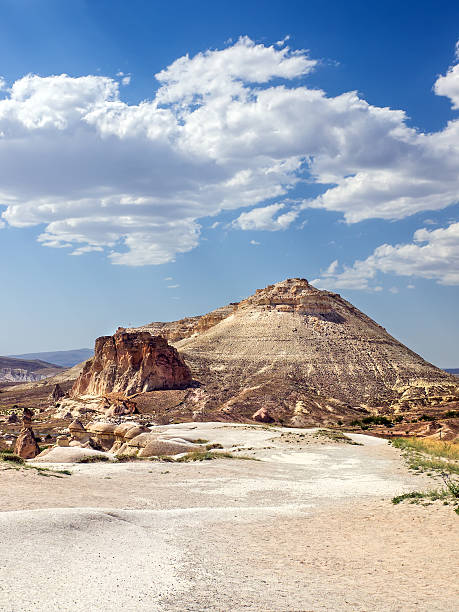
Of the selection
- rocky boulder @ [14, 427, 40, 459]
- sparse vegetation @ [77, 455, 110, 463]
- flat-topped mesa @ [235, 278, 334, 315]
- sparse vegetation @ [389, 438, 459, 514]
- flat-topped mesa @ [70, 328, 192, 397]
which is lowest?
rocky boulder @ [14, 427, 40, 459]

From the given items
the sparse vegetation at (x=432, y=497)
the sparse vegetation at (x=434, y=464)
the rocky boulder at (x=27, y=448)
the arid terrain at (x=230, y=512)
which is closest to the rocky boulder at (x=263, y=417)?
the arid terrain at (x=230, y=512)

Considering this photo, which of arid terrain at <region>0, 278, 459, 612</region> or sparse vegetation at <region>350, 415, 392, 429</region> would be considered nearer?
arid terrain at <region>0, 278, 459, 612</region>

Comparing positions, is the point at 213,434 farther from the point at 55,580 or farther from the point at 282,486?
the point at 55,580

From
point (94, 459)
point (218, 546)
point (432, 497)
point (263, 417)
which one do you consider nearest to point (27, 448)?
point (94, 459)

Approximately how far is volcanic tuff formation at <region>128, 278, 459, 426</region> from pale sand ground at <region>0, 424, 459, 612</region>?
2979 cm

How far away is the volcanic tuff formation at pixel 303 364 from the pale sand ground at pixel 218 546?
97.7ft

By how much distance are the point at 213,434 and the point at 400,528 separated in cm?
2334

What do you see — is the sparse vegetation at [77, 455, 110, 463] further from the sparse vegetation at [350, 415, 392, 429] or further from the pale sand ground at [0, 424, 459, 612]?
the sparse vegetation at [350, 415, 392, 429]

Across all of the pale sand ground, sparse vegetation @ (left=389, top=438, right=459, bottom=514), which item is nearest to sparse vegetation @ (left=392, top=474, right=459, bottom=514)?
sparse vegetation @ (left=389, top=438, right=459, bottom=514)

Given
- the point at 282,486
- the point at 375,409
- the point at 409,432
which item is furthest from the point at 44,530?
the point at 375,409

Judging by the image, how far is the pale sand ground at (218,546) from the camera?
22.6 ft

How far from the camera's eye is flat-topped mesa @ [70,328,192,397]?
185ft

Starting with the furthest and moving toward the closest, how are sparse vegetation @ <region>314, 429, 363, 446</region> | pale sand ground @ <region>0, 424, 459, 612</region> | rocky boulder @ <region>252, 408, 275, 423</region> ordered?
rocky boulder @ <region>252, 408, 275, 423</region>, sparse vegetation @ <region>314, 429, 363, 446</region>, pale sand ground @ <region>0, 424, 459, 612</region>

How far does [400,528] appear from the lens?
1167 centimetres
